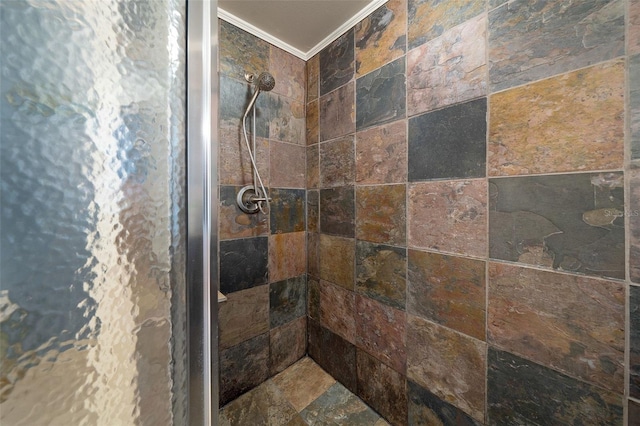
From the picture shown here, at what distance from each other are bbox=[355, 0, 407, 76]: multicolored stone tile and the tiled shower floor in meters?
1.64

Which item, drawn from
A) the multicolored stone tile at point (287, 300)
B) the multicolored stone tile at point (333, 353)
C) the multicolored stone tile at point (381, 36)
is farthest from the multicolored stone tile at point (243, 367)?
the multicolored stone tile at point (381, 36)

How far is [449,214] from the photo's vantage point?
0.80 metres

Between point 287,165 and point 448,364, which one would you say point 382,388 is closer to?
point 448,364

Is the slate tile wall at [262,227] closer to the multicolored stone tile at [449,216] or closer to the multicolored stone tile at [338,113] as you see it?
the multicolored stone tile at [338,113]

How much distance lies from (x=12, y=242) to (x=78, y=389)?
0.18 m

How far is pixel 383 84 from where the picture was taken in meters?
0.99

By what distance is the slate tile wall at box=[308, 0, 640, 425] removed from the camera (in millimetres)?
542

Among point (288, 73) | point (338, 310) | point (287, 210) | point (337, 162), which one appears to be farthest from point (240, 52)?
point (338, 310)

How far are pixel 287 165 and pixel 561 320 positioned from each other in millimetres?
1246

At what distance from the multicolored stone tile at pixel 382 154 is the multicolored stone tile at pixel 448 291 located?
35cm

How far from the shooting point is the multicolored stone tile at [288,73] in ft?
4.08

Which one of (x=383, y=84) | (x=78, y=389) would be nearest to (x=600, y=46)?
(x=383, y=84)

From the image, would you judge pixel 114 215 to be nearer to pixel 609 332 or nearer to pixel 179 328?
pixel 179 328

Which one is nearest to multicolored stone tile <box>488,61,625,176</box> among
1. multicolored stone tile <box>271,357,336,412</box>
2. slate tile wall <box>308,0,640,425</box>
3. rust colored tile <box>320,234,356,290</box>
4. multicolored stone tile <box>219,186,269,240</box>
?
slate tile wall <box>308,0,640,425</box>
